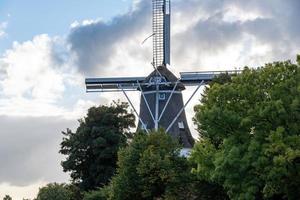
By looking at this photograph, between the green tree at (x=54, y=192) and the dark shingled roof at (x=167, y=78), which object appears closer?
the green tree at (x=54, y=192)

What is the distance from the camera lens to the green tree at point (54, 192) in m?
78.1

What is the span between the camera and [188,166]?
5147 centimetres

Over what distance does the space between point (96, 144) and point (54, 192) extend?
7307 millimetres

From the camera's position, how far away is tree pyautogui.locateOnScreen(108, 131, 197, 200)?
49.8 meters

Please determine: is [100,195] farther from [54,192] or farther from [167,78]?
[167,78]

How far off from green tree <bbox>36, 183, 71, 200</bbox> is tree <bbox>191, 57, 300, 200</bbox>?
37679mm

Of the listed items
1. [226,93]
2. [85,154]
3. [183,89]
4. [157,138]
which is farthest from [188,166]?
[183,89]

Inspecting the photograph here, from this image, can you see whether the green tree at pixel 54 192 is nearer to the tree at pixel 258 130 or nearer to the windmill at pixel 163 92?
the windmill at pixel 163 92

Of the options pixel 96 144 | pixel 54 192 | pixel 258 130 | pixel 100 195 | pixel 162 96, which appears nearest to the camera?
pixel 258 130

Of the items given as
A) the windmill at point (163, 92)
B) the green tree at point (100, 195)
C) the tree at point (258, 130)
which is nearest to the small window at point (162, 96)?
the windmill at point (163, 92)

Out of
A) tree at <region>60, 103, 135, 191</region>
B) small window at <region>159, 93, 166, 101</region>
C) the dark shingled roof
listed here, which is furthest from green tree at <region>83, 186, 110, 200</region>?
the dark shingled roof

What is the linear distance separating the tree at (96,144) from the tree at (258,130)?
3498cm

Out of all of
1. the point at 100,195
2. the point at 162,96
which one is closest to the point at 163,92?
the point at 162,96

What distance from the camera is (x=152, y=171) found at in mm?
51188
